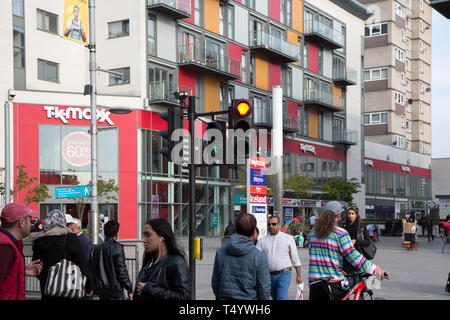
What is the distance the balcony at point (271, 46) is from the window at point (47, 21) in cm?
1474

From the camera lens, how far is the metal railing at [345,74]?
2260 inches

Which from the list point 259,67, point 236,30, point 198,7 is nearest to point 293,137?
point 259,67

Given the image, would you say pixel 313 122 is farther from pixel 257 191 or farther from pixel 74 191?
pixel 257 191

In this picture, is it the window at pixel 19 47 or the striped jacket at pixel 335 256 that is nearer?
the striped jacket at pixel 335 256

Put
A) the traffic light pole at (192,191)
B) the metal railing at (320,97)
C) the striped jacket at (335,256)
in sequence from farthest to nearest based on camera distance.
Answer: the metal railing at (320,97) < the traffic light pole at (192,191) < the striped jacket at (335,256)

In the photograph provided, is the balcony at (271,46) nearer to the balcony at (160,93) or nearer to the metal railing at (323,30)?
the metal railing at (323,30)

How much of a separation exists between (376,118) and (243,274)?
236 ft

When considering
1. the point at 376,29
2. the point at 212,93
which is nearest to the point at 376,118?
the point at 376,29

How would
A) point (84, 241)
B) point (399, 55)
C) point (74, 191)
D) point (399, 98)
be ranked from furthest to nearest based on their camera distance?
1. point (399, 55)
2. point (399, 98)
3. point (74, 191)
4. point (84, 241)

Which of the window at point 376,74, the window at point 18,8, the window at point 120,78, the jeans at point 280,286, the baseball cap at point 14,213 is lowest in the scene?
the jeans at point 280,286

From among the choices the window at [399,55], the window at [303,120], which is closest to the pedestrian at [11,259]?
the window at [303,120]

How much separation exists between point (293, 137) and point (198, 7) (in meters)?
14.6

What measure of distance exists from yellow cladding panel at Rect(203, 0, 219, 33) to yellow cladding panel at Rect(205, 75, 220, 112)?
3.46 metres

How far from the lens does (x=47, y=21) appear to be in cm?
3766
